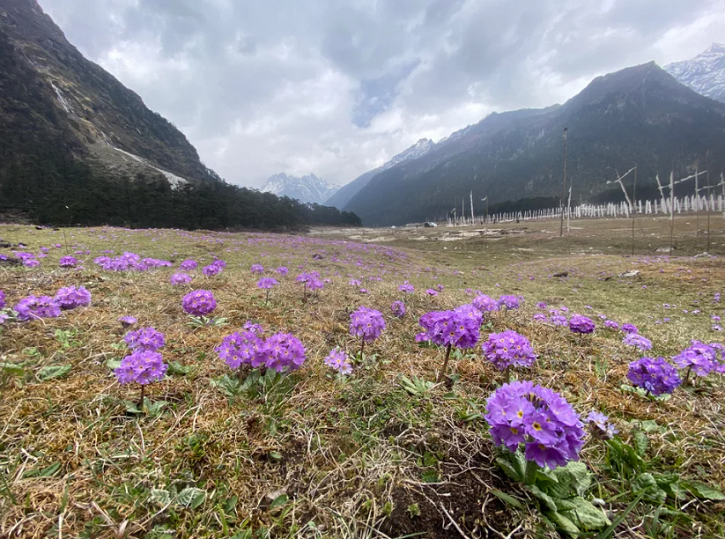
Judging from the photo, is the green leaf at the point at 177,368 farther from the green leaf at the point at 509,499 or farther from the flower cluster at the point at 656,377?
the flower cluster at the point at 656,377

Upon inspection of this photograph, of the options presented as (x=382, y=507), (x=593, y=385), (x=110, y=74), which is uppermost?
(x=110, y=74)

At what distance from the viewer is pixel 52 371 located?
8.25ft

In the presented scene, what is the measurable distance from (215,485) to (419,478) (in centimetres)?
119

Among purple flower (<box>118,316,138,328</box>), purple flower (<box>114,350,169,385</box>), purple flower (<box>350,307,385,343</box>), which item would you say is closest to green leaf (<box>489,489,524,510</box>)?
purple flower (<box>350,307,385,343</box>)

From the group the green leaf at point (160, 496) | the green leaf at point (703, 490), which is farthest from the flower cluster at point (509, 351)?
the green leaf at point (160, 496)

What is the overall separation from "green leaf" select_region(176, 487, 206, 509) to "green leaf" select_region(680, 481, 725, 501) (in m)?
2.71

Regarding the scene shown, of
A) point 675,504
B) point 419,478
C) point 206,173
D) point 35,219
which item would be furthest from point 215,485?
point 206,173

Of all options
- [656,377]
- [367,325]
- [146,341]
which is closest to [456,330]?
[367,325]

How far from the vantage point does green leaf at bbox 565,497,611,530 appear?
1.49 meters

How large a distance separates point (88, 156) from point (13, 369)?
12020cm

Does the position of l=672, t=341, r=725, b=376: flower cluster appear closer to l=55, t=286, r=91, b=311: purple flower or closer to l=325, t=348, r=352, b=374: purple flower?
l=325, t=348, r=352, b=374: purple flower

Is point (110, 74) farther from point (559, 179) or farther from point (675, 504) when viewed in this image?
point (559, 179)

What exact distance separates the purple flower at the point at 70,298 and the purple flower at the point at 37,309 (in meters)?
0.19

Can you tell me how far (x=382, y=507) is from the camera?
63.2 inches
